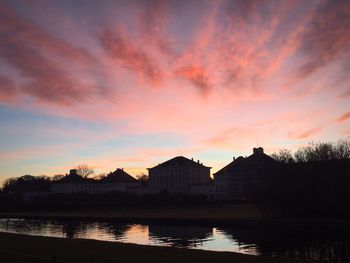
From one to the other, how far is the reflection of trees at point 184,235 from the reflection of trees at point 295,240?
1.93 meters

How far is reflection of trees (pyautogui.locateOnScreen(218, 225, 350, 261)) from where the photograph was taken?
26656 mm

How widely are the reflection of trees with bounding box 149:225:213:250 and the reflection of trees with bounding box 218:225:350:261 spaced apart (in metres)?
1.93

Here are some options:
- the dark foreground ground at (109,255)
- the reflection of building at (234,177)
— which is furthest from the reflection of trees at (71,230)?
the reflection of building at (234,177)

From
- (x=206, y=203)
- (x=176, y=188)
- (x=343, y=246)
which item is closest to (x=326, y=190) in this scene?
(x=343, y=246)

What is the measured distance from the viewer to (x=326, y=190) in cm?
4838

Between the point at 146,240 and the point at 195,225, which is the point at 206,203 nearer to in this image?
the point at 195,225

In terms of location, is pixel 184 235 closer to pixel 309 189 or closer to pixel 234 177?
pixel 309 189

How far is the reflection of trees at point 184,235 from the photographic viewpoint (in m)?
33.5

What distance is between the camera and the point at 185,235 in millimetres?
38781

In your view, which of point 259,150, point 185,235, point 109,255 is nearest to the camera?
point 109,255

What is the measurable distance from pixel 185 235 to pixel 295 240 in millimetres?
9854

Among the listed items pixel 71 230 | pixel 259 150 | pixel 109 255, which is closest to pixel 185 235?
pixel 71 230

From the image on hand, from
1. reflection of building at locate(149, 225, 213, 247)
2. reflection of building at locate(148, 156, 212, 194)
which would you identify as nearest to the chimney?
reflection of building at locate(148, 156, 212, 194)

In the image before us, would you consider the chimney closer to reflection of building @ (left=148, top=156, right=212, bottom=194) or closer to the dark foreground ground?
reflection of building @ (left=148, top=156, right=212, bottom=194)
